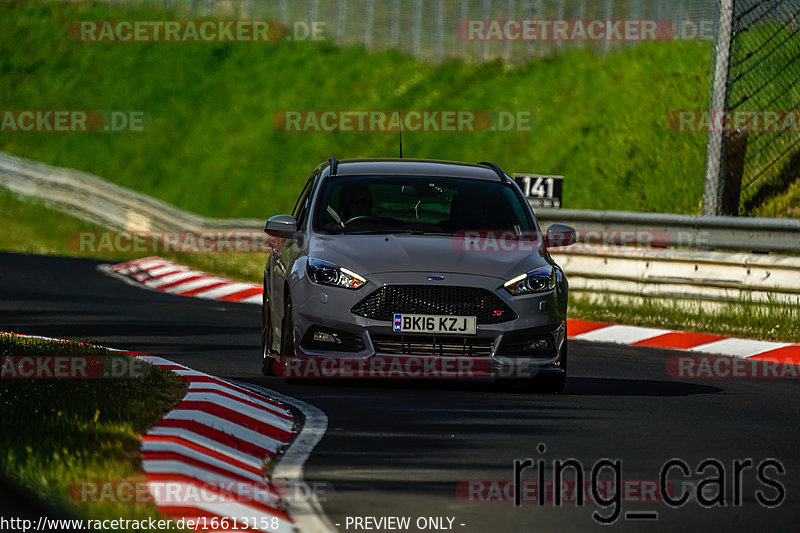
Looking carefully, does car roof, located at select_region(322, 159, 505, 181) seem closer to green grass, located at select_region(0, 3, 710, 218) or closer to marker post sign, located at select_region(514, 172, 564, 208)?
marker post sign, located at select_region(514, 172, 564, 208)

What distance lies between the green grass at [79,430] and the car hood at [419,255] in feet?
5.02

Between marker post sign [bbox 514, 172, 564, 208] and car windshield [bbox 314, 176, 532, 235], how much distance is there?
28.0 ft

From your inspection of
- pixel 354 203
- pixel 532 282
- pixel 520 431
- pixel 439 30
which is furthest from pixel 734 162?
pixel 439 30

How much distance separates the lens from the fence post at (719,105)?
19844mm

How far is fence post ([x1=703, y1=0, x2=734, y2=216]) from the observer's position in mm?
19844

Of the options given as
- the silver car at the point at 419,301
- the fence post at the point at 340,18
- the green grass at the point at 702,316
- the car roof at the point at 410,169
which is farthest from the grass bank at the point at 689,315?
the fence post at the point at 340,18

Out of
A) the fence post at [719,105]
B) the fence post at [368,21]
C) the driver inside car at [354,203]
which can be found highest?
the fence post at [368,21]

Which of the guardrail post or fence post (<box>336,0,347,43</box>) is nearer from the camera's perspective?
the guardrail post

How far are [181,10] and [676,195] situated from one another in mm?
27568

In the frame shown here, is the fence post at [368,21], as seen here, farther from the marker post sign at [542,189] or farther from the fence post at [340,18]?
the marker post sign at [542,189]

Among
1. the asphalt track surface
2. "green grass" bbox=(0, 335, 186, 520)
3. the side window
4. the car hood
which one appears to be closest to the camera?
"green grass" bbox=(0, 335, 186, 520)

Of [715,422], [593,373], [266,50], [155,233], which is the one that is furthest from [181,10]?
[715,422]

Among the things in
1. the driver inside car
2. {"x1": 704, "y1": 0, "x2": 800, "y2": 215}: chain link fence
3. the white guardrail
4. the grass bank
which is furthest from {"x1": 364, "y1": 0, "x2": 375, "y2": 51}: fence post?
the driver inside car

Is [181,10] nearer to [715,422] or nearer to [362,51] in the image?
[362,51]
